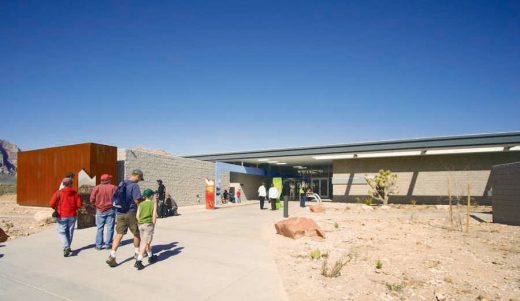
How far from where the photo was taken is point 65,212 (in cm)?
639

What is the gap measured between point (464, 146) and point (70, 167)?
2201cm

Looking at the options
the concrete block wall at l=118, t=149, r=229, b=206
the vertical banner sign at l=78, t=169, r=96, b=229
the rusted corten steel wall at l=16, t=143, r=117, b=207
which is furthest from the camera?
the concrete block wall at l=118, t=149, r=229, b=206

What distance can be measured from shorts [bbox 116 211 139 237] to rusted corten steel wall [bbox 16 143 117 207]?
356 inches

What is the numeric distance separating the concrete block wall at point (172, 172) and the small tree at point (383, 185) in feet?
39.5

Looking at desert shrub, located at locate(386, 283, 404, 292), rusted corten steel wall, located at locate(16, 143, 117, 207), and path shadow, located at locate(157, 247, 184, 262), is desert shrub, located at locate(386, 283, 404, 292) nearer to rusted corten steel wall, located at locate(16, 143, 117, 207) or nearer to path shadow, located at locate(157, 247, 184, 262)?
path shadow, located at locate(157, 247, 184, 262)

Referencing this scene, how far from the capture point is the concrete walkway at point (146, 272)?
4352 mm

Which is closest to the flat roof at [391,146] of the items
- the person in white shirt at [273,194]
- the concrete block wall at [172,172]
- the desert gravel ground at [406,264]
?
the concrete block wall at [172,172]

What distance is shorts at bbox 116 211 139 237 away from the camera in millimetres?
5836

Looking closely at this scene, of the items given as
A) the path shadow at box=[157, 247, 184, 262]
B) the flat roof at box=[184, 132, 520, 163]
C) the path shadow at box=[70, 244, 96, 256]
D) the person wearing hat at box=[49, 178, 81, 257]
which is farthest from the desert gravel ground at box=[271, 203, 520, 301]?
the flat roof at box=[184, 132, 520, 163]

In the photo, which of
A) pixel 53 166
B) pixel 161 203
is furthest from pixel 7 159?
pixel 161 203

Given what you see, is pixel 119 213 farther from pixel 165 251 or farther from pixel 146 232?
pixel 165 251

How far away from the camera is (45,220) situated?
34.2 feet

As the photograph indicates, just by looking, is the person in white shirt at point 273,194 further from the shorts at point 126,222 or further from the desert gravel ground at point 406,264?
the shorts at point 126,222

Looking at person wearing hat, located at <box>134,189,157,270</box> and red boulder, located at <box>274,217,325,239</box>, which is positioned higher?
person wearing hat, located at <box>134,189,157,270</box>
